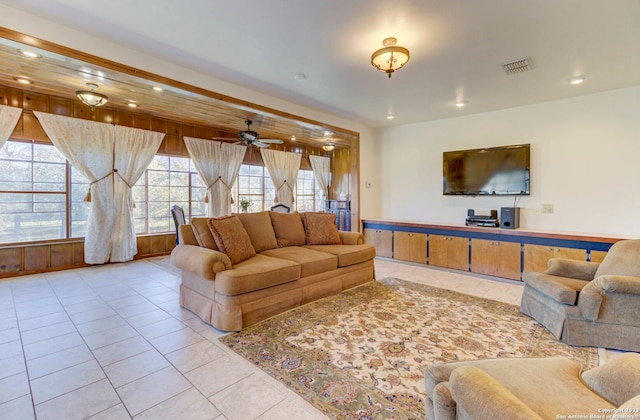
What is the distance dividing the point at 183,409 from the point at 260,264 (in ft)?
4.68

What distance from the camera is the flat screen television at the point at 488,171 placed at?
15.4 feet

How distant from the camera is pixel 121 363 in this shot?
214 cm

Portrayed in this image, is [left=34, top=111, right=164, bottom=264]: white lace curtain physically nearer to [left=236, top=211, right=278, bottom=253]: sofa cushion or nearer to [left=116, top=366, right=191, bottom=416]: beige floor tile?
[left=236, top=211, right=278, bottom=253]: sofa cushion

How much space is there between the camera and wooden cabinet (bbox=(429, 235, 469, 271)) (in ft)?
15.7

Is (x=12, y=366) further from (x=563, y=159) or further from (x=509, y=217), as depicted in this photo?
(x=563, y=159)

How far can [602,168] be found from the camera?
4.13m

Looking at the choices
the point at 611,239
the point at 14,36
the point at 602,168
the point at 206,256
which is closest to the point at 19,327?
the point at 206,256

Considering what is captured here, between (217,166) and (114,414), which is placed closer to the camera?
(114,414)

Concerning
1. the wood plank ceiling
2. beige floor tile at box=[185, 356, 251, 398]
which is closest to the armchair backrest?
beige floor tile at box=[185, 356, 251, 398]

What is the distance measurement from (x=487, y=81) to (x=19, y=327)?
580 cm

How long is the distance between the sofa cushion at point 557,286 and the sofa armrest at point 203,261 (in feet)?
9.55

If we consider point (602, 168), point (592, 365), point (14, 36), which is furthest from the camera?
point (602, 168)

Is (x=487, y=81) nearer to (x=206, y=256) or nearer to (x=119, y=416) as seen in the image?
(x=206, y=256)

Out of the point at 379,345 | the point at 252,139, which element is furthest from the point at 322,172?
the point at 379,345
